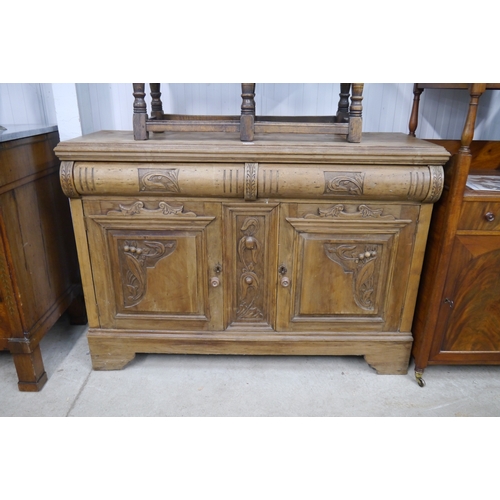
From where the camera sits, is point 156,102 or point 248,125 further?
point 156,102

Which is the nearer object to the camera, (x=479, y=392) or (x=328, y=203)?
(x=328, y=203)

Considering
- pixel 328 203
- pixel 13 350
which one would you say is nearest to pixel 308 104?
pixel 328 203

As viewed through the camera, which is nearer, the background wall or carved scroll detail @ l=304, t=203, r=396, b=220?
carved scroll detail @ l=304, t=203, r=396, b=220

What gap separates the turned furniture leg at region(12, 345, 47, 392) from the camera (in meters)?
1.80

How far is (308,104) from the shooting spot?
7.30ft

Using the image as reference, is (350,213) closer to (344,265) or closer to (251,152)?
(344,265)

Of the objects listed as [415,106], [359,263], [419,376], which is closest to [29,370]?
[359,263]

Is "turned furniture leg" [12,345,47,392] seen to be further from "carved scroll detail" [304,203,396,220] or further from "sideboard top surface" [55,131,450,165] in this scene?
"carved scroll detail" [304,203,396,220]

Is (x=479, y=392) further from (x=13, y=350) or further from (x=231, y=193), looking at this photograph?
(x=13, y=350)

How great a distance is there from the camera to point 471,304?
1.78m

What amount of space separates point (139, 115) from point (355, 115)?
2.88 feet

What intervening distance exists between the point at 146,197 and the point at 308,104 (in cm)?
109

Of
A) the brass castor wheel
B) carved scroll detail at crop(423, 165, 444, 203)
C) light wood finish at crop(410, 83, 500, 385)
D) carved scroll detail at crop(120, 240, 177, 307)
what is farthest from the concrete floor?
carved scroll detail at crop(423, 165, 444, 203)

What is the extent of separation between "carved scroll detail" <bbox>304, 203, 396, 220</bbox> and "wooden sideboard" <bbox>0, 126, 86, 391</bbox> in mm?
1201
